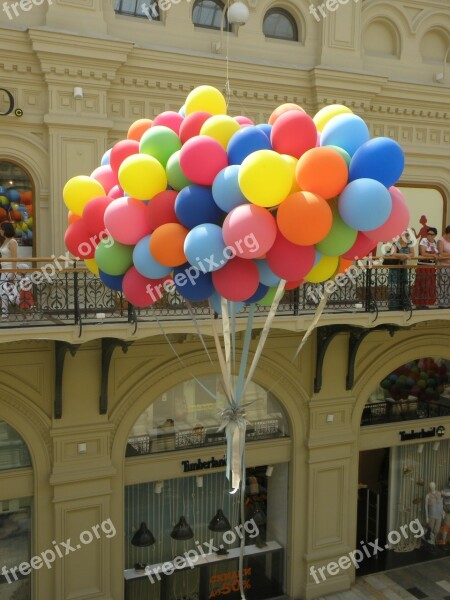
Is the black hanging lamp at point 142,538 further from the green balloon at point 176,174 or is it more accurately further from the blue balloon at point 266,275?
the green balloon at point 176,174

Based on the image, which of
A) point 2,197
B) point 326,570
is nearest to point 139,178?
point 2,197

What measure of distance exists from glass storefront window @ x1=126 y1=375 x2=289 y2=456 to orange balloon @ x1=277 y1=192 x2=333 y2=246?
5.24 m

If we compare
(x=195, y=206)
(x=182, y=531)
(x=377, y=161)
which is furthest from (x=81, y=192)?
(x=182, y=531)

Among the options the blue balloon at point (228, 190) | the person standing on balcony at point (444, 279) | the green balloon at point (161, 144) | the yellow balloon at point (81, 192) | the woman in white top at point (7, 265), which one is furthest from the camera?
the person standing on balcony at point (444, 279)

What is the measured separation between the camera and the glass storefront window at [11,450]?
333 inches

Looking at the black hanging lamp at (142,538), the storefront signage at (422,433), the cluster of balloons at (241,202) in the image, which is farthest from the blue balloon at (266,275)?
the storefront signage at (422,433)

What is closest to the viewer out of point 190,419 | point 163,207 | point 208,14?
point 163,207

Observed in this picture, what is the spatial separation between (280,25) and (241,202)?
22.5 ft

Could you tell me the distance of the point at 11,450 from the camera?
334 inches

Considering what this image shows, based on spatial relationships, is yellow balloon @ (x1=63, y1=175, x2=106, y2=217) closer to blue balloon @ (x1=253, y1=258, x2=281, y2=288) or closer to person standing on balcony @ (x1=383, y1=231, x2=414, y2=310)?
Result: blue balloon @ (x1=253, y1=258, x2=281, y2=288)

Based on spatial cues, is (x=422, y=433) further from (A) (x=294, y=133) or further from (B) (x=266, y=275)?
(A) (x=294, y=133)

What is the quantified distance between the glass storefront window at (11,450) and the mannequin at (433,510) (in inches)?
280

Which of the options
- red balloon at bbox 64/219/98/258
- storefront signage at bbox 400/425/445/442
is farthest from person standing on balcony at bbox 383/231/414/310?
red balloon at bbox 64/219/98/258

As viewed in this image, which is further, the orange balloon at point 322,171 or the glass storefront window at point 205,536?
the glass storefront window at point 205,536
